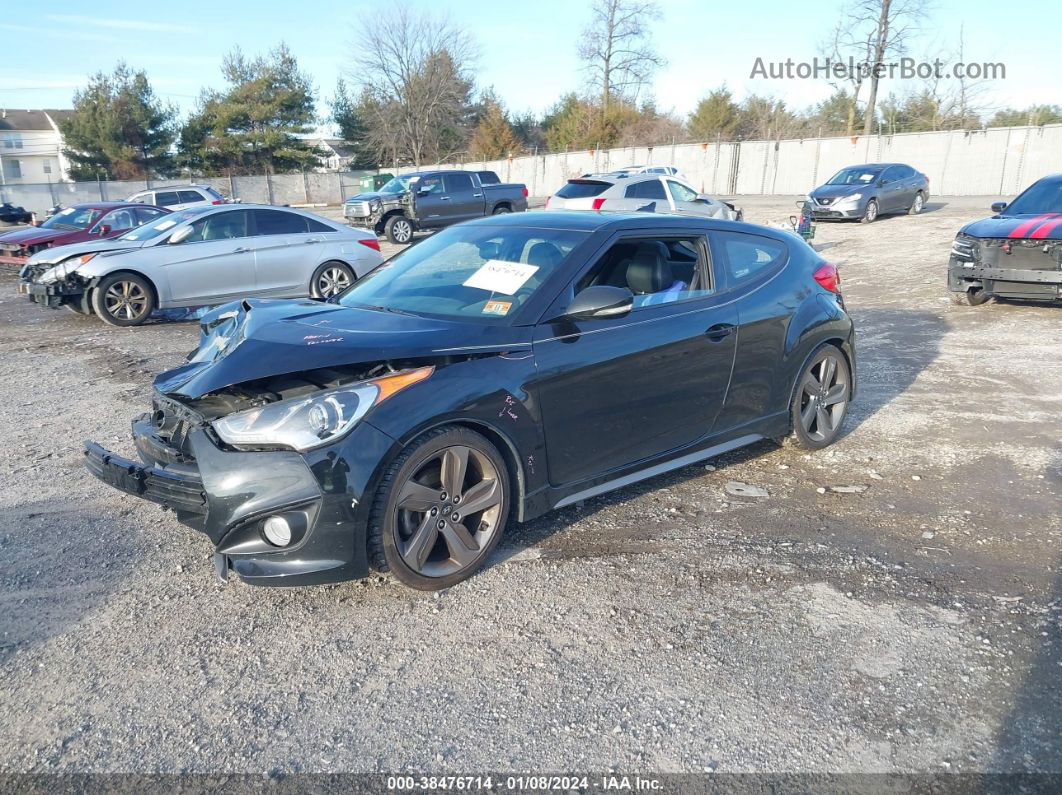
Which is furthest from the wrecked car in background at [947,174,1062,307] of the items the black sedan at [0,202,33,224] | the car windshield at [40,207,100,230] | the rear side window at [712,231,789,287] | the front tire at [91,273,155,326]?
the black sedan at [0,202,33,224]

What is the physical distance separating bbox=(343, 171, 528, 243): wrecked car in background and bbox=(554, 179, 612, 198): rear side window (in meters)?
6.04

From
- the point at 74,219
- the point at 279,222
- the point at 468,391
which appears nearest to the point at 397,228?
the point at 74,219

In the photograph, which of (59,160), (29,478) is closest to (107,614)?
(29,478)

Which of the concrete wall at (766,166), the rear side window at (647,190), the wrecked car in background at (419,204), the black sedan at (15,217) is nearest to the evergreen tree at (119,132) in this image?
the concrete wall at (766,166)

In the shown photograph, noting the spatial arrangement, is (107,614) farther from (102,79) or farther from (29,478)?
(102,79)

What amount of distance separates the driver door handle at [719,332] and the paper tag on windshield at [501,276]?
1.10 metres

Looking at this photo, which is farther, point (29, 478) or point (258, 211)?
point (258, 211)

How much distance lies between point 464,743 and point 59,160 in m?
99.6

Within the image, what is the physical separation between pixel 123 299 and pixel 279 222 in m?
2.30

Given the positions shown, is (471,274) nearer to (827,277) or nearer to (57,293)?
(827,277)

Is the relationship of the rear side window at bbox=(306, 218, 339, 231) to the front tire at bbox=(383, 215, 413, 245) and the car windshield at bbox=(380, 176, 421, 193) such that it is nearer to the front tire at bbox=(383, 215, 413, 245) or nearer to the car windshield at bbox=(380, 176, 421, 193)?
the front tire at bbox=(383, 215, 413, 245)

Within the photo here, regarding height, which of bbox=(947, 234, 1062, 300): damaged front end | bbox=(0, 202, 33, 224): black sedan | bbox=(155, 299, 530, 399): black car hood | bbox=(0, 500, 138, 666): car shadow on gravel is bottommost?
bbox=(0, 202, 33, 224): black sedan

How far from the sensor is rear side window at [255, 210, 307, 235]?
37.6 ft

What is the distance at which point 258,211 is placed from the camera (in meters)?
11.4
